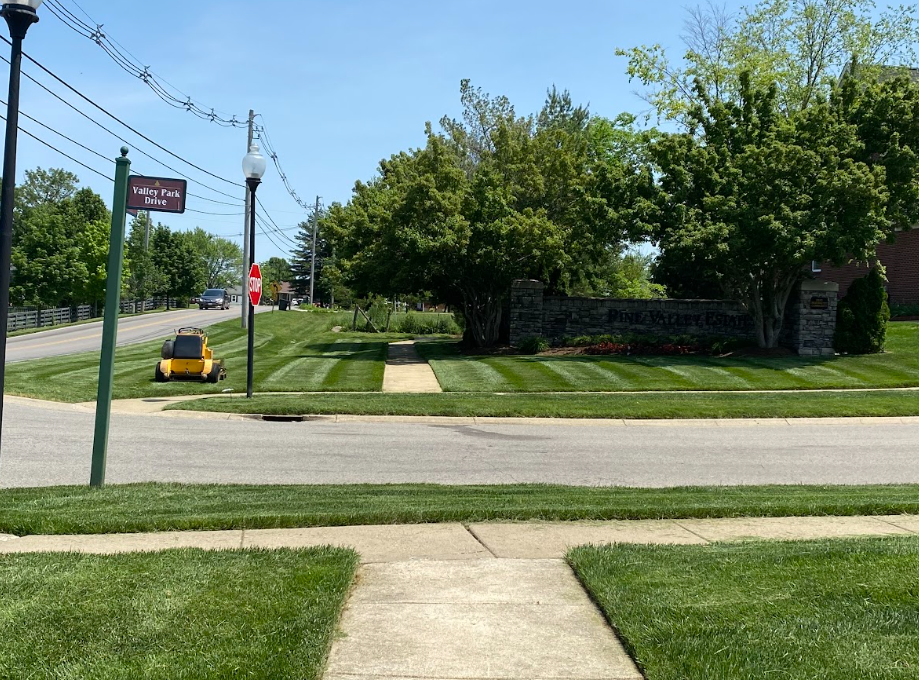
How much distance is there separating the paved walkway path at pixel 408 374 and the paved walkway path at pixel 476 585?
13.9m

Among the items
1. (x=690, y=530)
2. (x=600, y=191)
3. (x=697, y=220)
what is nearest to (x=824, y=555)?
(x=690, y=530)

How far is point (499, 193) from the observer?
2862 cm

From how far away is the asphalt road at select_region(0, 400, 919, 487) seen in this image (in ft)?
37.3

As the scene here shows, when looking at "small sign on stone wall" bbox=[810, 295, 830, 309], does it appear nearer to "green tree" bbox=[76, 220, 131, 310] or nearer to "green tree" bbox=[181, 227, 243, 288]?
"green tree" bbox=[76, 220, 131, 310]

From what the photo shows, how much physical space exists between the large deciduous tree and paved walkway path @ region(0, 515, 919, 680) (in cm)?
2007

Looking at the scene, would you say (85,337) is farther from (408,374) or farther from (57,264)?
(408,374)

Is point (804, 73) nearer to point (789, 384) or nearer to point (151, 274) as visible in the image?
point (789, 384)

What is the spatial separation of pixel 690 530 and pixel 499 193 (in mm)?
22229

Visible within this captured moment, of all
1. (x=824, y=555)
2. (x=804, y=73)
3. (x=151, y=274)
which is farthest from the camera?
(x=151, y=274)

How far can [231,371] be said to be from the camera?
84.2ft

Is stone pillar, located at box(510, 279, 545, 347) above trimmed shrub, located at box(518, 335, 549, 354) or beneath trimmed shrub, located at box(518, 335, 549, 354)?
above

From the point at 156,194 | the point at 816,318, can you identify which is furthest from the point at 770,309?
the point at 156,194

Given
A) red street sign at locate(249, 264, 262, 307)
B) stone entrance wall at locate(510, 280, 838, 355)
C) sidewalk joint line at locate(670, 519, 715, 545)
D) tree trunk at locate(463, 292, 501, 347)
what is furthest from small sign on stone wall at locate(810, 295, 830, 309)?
→ sidewalk joint line at locate(670, 519, 715, 545)

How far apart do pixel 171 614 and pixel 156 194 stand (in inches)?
210
